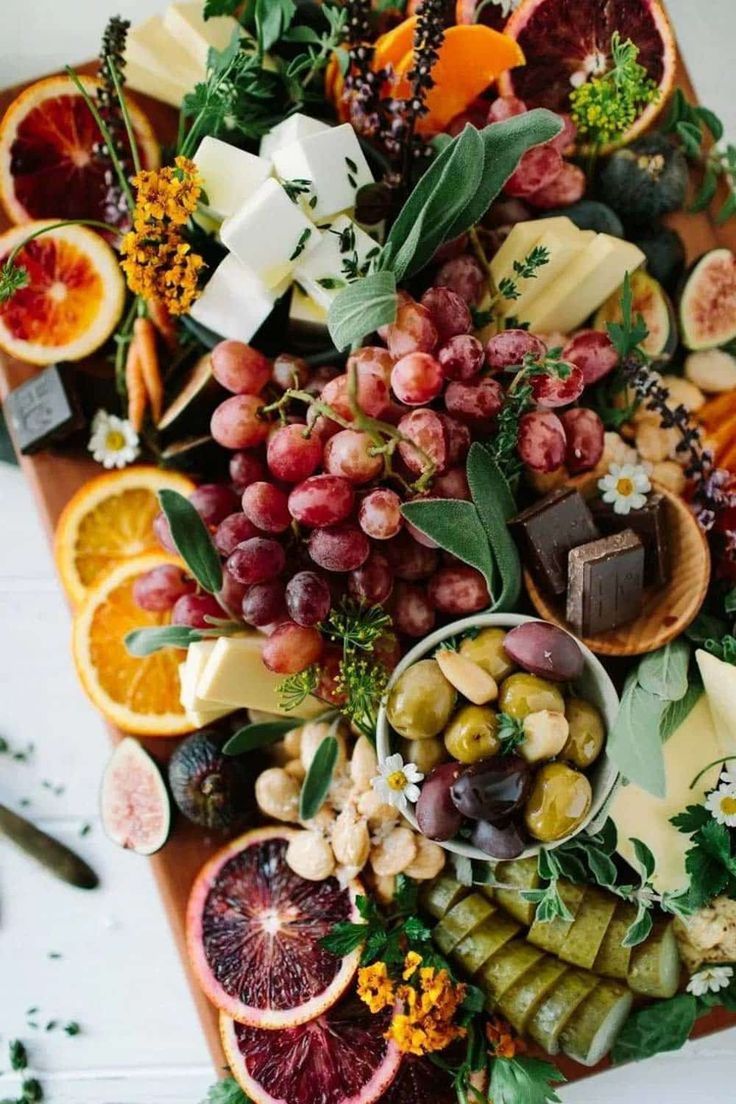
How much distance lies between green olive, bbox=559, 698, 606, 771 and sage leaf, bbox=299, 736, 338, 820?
0.86 ft

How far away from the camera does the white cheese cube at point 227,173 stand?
104cm

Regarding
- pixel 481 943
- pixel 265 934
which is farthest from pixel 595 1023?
pixel 265 934

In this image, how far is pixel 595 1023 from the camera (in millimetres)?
1051

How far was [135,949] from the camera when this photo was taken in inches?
51.6

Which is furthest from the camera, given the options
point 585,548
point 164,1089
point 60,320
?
point 164,1089

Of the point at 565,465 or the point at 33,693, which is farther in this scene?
the point at 33,693

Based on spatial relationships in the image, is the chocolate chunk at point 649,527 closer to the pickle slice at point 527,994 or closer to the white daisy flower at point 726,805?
the white daisy flower at point 726,805

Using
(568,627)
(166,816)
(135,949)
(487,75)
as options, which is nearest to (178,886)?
(166,816)

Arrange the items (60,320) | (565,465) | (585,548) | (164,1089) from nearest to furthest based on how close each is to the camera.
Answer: (585,548) < (565,465) < (60,320) < (164,1089)

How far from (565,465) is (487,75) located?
18.4 inches

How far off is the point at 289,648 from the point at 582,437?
0.40 meters

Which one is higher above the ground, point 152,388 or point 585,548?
point 152,388

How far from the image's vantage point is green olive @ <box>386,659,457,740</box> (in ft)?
3.11

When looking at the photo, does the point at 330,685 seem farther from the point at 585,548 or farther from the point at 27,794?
the point at 27,794
